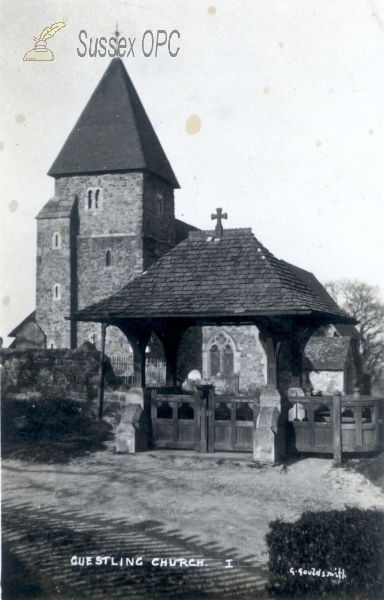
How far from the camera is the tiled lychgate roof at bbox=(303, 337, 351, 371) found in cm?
3362

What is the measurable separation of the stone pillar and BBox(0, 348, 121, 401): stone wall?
4693mm

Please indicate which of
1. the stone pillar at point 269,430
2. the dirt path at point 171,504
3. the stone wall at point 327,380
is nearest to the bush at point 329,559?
the dirt path at point 171,504

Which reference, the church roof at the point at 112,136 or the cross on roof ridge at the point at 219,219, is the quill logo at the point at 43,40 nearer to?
the cross on roof ridge at the point at 219,219

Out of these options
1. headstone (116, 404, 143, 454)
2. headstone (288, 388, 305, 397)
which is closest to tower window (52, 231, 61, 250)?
headstone (116, 404, 143, 454)

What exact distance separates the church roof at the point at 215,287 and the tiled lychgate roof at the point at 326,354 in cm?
2110

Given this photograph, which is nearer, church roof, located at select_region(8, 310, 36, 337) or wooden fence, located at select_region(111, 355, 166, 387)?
wooden fence, located at select_region(111, 355, 166, 387)

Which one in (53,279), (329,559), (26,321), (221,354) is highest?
(53,279)

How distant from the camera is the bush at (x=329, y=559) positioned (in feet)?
18.8

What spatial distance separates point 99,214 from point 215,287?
21460 mm

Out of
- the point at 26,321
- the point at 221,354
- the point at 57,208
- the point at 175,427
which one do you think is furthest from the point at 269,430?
the point at 26,321

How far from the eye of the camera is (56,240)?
3262 centimetres

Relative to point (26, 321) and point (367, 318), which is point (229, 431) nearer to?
point (26, 321)

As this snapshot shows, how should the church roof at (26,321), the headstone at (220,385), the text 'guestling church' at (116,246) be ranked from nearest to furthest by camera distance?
the headstone at (220,385), the text 'guestling church' at (116,246), the church roof at (26,321)

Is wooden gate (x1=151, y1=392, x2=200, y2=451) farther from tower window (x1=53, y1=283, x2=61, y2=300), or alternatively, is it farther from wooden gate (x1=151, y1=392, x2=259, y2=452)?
tower window (x1=53, y1=283, x2=61, y2=300)
